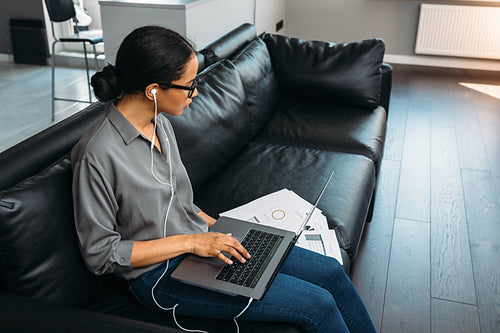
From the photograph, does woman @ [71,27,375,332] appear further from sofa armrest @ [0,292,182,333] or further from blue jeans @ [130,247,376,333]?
sofa armrest @ [0,292,182,333]

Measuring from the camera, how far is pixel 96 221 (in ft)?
3.56

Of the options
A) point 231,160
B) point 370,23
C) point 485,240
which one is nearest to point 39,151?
point 231,160

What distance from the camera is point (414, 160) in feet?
10.0

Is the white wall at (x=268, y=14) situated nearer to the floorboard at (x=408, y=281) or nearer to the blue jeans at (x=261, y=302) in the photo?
the floorboard at (x=408, y=281)

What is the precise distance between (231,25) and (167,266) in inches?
103

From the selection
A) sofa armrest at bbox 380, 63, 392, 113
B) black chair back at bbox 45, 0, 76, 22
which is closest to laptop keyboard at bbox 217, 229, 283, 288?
black chair back at bbox 45, 0, 76, 22

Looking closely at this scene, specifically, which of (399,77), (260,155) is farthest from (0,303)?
(399,77)

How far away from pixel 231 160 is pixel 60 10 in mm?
1130

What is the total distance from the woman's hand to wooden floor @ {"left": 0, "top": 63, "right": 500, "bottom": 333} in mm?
813

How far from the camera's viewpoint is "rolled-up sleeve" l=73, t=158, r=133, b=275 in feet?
3.53

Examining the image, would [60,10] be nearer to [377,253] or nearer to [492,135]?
[377,253]

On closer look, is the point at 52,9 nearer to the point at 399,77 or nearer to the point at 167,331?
the point at 167,331

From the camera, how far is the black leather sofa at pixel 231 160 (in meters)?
1.04

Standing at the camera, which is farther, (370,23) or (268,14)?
(370,23)
